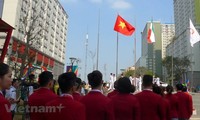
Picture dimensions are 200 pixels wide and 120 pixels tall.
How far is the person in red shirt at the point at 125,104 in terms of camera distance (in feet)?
12.4

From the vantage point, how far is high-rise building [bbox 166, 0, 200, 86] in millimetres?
73894

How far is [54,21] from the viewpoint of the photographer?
6756 cm

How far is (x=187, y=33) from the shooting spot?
7962cm

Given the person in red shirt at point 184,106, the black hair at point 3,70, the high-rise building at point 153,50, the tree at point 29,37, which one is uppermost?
the high-rise building at point 153,50

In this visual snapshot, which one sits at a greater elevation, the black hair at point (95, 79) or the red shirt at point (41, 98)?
the black hair at point (95, 79)

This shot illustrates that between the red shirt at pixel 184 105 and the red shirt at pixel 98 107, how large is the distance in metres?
3.06

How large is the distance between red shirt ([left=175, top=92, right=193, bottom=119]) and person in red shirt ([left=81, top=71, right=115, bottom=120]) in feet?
10.0

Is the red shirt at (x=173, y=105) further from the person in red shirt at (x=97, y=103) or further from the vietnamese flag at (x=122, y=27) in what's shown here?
the vietnamese flag at (x=122, y=27)

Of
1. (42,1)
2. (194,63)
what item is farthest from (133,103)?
(194,63)

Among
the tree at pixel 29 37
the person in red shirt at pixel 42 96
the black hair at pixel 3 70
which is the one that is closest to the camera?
the black hair at pixel 3 70

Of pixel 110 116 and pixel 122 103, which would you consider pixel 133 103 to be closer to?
pixel 122 103

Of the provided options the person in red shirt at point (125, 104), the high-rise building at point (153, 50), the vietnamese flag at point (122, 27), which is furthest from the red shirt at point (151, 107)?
the high-rise building at point (153, 50)

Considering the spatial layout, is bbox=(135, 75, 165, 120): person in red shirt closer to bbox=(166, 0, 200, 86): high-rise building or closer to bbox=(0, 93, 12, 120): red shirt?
bbox=(0, 93, 12, 120): red shirt

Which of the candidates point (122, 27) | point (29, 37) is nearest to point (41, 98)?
point (122, 27)
